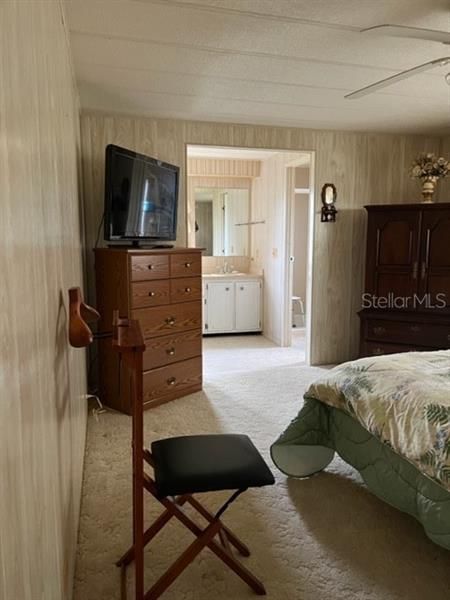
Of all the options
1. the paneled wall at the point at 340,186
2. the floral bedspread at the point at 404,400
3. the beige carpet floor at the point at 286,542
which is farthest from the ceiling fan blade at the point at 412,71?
the beige carpet floor at the point at 286,542

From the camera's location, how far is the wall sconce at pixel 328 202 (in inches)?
172

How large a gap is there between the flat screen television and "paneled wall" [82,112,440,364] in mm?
376

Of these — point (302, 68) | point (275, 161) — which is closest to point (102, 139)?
point (302, 68)

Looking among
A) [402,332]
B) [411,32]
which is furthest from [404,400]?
[402,332]

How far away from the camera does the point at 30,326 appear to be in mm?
895

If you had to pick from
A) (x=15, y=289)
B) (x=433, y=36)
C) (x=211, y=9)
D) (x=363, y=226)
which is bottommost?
(x=15, y=289)

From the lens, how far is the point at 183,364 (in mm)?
3609

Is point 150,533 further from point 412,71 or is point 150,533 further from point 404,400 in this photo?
point 412,71

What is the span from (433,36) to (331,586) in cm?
226

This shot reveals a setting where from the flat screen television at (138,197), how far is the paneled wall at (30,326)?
1.60 meters

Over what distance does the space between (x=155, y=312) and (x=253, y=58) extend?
1817 mm

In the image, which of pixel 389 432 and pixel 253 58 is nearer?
pixel 389 432

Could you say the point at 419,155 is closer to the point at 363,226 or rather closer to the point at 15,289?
the point at 363,226

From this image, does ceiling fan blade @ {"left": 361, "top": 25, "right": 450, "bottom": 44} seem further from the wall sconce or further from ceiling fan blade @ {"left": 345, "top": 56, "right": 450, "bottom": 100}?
the wall sconce
